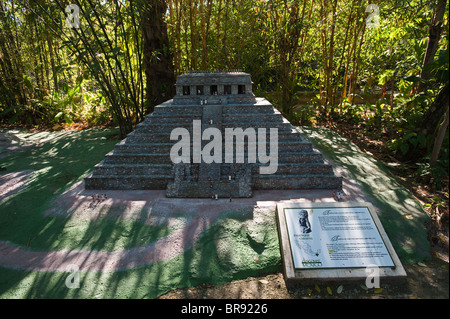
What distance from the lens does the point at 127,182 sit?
4.45m

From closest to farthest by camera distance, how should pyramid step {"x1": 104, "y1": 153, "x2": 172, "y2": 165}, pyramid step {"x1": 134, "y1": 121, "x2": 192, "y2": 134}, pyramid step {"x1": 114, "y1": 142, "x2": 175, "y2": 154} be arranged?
pyramid step {"x1": 104, "y1": 153, "x2": 172, "y2": 165}, pyramid step {"x1": 114, "y1": 142, "x2": 175, "y2": 154}, pyramid step {"x1": 134, "y1": 121, "x2": 192, "y2": 134}

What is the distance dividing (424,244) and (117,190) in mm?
4207

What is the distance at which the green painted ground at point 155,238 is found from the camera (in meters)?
2.76

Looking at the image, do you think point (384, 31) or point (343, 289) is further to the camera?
point (384, 31)

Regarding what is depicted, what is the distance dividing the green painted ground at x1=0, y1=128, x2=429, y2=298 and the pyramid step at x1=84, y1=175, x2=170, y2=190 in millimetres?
643

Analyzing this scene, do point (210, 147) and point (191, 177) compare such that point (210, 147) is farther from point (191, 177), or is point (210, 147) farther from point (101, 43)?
point (101, 43)

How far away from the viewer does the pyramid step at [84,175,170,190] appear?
14.5 feet

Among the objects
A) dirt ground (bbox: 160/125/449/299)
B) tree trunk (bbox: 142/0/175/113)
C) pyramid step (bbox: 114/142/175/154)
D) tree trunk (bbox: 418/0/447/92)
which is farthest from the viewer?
tree trunk (bbox: 142/0/175/113)

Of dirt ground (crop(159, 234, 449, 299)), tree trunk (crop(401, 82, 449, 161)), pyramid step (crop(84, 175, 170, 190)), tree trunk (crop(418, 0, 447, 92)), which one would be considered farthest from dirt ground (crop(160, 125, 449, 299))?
tree trunk (crop(418, 0, 447, 92))

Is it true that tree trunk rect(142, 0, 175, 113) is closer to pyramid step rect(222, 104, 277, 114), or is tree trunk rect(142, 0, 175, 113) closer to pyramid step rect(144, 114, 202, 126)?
pyramid step rect(144, 114, 202, 126)

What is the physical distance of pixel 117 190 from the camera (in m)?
4.47

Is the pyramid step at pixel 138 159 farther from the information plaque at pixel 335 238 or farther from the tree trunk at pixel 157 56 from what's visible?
the tree trunk at pixel 157 56

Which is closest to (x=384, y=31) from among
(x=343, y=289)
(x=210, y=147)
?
(x=210, y=147)

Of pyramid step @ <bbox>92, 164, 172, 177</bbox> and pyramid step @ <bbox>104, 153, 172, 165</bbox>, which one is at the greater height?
pyramid step @ <bbox>104, 153, 172, 165</bbox>
